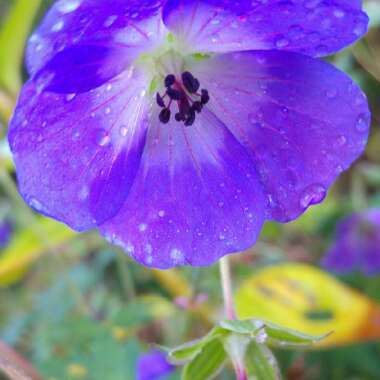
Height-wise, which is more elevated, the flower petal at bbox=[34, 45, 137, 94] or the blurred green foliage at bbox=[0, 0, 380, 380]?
the flower petal at bbox=[34, 45, 137, 94]

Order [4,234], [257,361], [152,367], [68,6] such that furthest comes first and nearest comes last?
[4,234]
[152,367]
[257,361]
[68,6]

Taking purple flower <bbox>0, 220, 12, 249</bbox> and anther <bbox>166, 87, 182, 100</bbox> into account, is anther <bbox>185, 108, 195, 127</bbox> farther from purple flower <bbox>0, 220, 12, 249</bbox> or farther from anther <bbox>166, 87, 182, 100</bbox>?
purple flower <bbox>0, 220, 12, 249</bbox>

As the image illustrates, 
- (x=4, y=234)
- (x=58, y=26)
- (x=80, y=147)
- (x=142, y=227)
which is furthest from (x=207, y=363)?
(x=4, y=234)

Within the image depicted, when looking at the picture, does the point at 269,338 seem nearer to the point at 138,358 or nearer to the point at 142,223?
the point at 142,223

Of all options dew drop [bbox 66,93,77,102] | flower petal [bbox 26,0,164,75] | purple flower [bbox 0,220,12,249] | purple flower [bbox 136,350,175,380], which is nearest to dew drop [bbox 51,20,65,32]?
flower petal [bbox 26,0,164,75]

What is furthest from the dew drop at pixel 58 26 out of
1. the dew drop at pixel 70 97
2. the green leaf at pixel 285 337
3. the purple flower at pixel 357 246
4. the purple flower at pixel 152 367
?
the purple flower at pixel 357 246

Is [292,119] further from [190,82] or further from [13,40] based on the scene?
[13,40]
